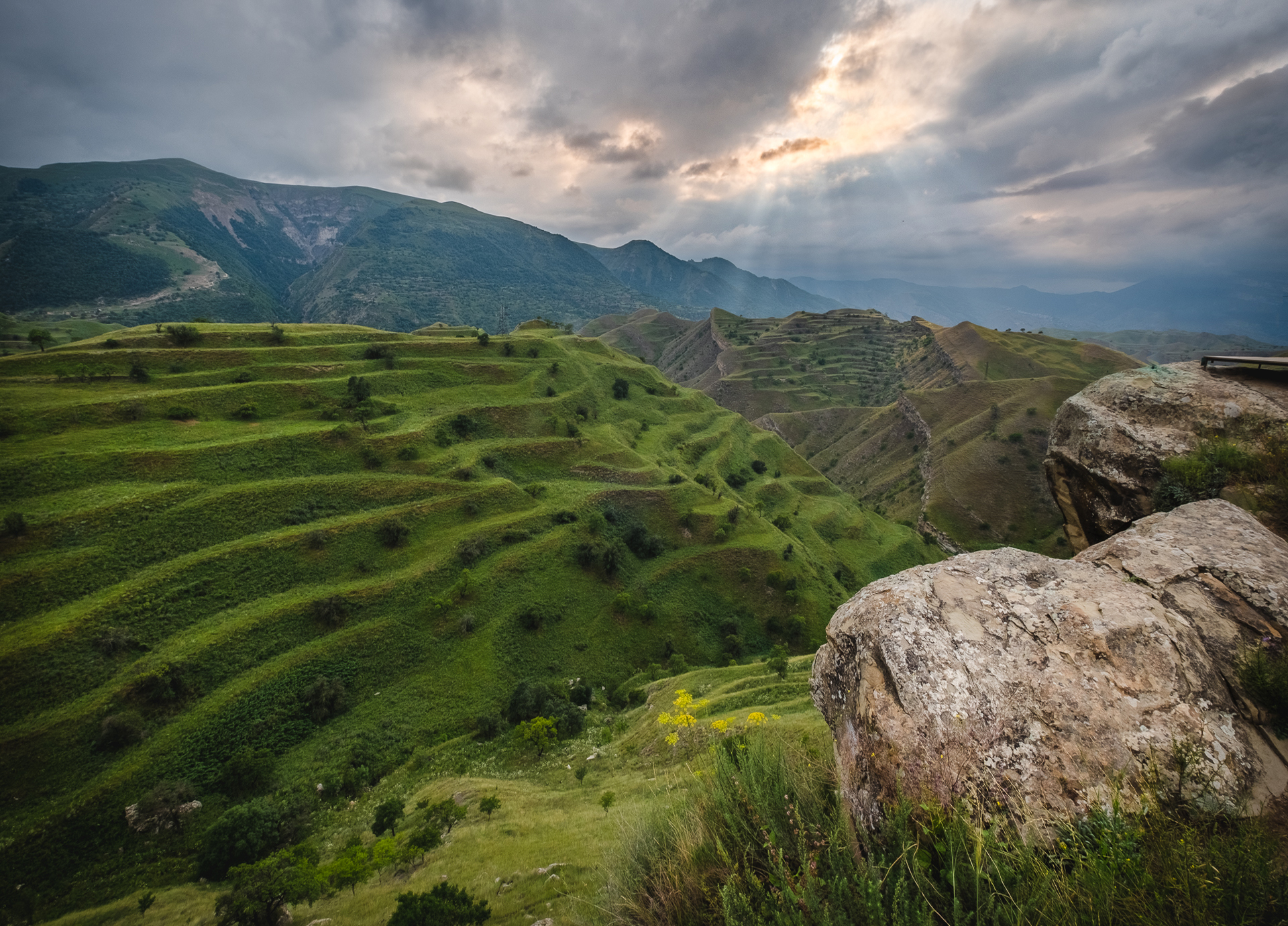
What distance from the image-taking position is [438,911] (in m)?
12.4

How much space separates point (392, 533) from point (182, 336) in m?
51.4

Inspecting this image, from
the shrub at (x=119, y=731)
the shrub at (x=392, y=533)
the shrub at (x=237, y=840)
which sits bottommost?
the shrub at (x=237, y=840)

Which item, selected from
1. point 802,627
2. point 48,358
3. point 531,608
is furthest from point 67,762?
point 802,627

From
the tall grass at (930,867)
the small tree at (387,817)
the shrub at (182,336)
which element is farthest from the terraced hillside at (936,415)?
the shrub at (182,336)

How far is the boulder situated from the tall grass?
31.6ft

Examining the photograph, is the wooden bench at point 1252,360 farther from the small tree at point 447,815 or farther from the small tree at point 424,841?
the small tree at point 447,815

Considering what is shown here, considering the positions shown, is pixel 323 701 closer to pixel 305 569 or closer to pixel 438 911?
pixel 305 569

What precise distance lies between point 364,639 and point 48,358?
186 ft

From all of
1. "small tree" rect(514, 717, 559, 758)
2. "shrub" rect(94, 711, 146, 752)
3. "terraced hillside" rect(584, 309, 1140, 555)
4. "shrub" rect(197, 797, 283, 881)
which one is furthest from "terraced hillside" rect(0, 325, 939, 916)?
"terraced hillside" rect(584, 309, 1140, 555)

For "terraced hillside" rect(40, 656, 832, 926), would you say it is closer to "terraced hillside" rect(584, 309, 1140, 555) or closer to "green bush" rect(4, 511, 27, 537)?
"green bush" rect(4, 511, 27, 537)

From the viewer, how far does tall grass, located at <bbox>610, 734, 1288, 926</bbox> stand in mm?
3674

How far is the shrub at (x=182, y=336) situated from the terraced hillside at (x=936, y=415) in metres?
127

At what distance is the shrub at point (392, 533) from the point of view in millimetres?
49312

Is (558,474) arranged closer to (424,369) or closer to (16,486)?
(424,369)
